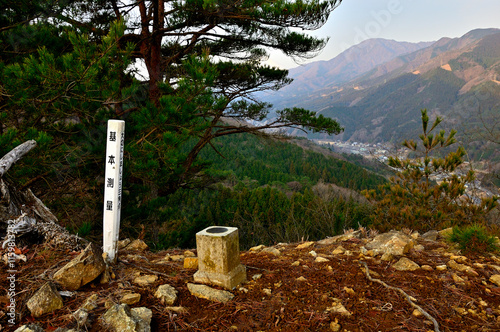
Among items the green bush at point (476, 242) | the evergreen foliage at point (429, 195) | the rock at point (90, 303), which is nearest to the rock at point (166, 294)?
the rock at point (90, 303)

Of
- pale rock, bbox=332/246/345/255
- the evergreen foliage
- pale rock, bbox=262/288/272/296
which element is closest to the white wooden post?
pale rock, bbox=262/288/272/296

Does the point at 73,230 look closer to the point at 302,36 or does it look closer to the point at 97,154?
the point at 97,154

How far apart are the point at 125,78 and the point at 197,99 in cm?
273

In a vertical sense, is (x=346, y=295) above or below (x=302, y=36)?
below

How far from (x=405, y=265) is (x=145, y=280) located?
2.39 metres

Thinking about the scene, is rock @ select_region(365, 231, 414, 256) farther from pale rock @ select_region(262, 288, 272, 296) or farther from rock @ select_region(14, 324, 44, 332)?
rock @ select_region(14, 324, 44, 332)

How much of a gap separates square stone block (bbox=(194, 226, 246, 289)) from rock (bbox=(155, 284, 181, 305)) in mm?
237

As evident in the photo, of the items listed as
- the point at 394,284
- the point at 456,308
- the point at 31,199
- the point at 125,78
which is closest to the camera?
the point at 456,308

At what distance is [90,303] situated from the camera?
172cm

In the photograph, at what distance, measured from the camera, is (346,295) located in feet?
6.68

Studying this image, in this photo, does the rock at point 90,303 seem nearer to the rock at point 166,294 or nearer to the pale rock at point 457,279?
the rock at point 166,294

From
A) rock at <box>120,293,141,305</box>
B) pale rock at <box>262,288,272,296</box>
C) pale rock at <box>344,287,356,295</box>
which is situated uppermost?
rock at <box>120,293,141,305</box>

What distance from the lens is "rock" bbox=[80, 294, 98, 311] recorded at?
169 cm

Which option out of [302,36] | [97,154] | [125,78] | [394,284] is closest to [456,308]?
[394,284]
